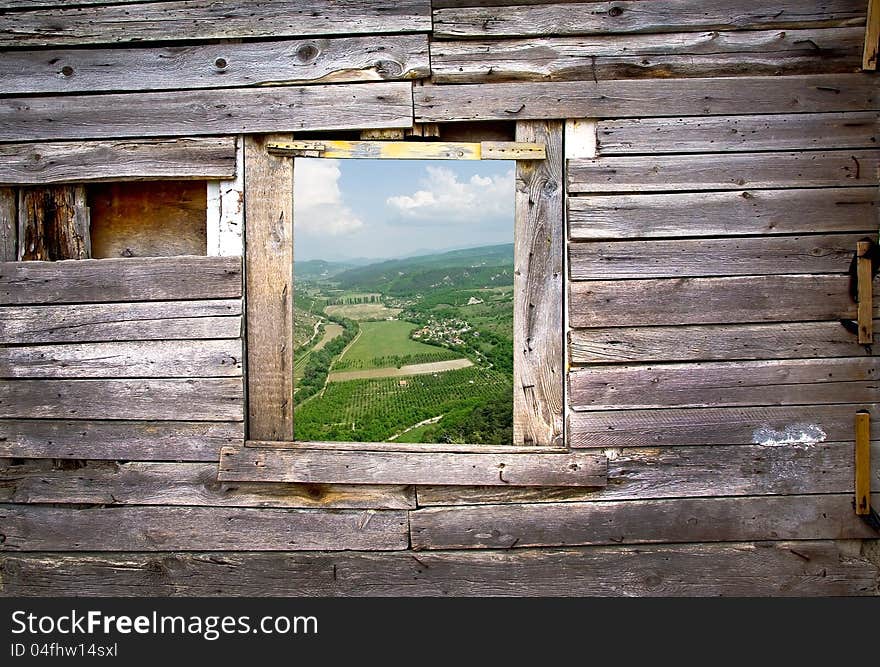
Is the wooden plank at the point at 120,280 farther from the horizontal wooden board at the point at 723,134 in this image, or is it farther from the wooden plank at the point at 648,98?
the horizontal wooden board at the point at 723,134

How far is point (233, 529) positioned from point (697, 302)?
8.03 feet

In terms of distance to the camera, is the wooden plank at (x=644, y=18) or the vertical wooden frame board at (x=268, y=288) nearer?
the wooden plank at (x=644, y=18)

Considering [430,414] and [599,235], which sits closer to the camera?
[599,235]

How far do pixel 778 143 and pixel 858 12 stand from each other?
2.21 ft

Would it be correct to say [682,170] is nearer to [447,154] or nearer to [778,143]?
[778,143]

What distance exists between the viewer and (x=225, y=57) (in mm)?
2809

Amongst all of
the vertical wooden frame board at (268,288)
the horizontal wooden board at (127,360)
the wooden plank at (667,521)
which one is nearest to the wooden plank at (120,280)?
the vertical wooden frame board at (268,288)

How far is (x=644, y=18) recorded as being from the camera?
9.00 feet

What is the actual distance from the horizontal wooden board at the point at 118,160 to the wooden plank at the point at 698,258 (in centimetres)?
176

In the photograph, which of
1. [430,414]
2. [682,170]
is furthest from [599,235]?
[430,414]

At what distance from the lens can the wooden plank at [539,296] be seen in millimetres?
2814

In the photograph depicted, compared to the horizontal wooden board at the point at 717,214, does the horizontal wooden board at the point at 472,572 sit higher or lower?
lower

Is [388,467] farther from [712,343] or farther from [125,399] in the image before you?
[712,343]

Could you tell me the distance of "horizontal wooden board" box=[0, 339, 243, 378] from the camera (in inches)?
112
